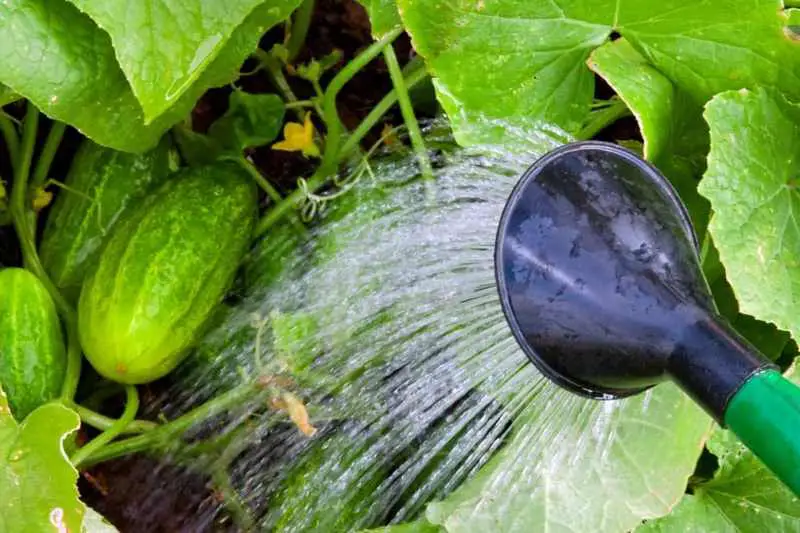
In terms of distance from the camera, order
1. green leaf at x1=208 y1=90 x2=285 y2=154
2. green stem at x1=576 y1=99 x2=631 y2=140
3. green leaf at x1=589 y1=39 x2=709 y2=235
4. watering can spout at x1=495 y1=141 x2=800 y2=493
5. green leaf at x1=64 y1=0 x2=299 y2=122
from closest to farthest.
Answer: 1. watering can spout at x1=495 y1=141 x2=800 y2=493
2. green leaf at x1=64 y1=0 x2=299 y2=122
3. green leaf at x1=589 y1=39 x2=709 y2=235
4. green stem at x1=576 y1=99 x2=631 y2=140
5. green leaf at x1=208 y1=90 x2=285 y2=154

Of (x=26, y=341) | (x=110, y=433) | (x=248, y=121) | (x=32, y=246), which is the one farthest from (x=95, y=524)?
(x=248, y=121)

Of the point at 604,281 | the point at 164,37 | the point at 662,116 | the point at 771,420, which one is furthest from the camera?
the point at 662,116

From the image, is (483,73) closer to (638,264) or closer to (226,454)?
(638,264)

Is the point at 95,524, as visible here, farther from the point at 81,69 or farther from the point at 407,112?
the point at 407,112

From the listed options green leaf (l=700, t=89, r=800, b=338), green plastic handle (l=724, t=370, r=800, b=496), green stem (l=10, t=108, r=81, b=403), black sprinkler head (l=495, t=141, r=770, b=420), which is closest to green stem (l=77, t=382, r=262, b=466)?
green stem (l=10, t=108, r=81, b=403)

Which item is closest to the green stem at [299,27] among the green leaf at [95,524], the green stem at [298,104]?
the green stem at [298,104]

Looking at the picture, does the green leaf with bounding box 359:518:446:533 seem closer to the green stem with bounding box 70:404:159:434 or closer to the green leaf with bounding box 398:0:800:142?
the green stem with bounding box 70:404:159:434
